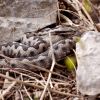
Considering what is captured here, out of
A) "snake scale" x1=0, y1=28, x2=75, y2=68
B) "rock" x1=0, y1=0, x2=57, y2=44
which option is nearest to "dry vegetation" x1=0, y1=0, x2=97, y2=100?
"snake scale" x1=0, y1=28, x2=75, y2=68

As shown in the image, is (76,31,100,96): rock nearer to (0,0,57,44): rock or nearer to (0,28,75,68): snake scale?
(0,28,75,68): snake scale

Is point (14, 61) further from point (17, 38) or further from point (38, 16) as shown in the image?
point (38, 16)

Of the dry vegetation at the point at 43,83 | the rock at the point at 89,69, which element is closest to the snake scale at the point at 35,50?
the dry vegetation at the point at 43,83

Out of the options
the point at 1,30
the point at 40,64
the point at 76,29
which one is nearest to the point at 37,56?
the point at 40,64

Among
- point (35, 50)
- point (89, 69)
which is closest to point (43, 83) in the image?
point (89, 69)

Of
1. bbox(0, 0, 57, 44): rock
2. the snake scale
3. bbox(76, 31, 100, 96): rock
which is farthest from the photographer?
bbox(0, 0, 57, 44): rock

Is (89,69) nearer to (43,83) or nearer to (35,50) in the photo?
(43,83)

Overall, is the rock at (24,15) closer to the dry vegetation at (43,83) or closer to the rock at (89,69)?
the dry vegetation at (43,83)
